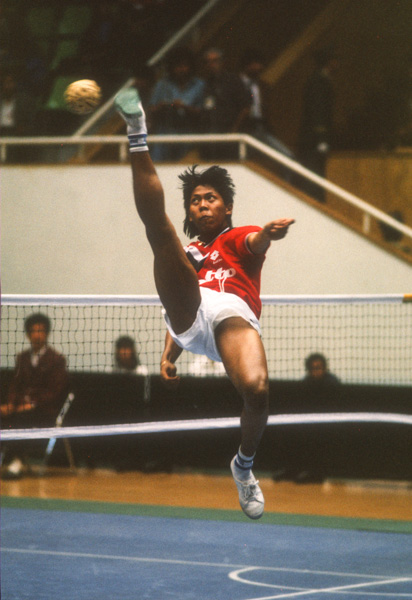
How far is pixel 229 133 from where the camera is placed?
1291cm

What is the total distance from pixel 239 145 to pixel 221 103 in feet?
1.94

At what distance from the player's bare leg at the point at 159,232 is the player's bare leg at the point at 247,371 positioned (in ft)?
0.86

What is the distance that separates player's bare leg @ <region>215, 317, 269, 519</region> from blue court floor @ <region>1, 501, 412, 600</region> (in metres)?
1.89

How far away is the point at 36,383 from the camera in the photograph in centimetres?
1194

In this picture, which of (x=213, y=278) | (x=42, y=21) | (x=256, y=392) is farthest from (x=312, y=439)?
(x=42, y=21)

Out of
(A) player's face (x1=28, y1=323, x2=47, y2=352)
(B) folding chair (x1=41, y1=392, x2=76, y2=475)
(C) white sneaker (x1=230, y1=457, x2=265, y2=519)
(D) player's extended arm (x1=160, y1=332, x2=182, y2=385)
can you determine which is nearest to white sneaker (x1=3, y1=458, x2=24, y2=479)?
(B) folding chair (x1=41, y1=392, x2=76, y2=475)

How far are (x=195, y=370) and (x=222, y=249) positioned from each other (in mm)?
6835

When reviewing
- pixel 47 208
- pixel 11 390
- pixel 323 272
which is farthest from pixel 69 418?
pixel 323 272

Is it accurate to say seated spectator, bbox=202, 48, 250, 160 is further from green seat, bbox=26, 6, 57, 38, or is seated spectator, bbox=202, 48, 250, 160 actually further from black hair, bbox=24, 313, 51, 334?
green seat, bbox=26, 6, 57, 38

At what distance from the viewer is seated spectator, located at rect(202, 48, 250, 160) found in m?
12.7

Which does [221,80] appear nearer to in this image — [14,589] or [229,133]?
[229,133]

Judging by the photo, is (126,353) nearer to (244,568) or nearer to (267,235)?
(244,568)

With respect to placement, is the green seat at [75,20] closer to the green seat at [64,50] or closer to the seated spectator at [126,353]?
the green seat at [64,50]

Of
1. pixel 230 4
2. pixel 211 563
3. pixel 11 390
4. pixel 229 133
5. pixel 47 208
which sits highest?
pixel 230 4
